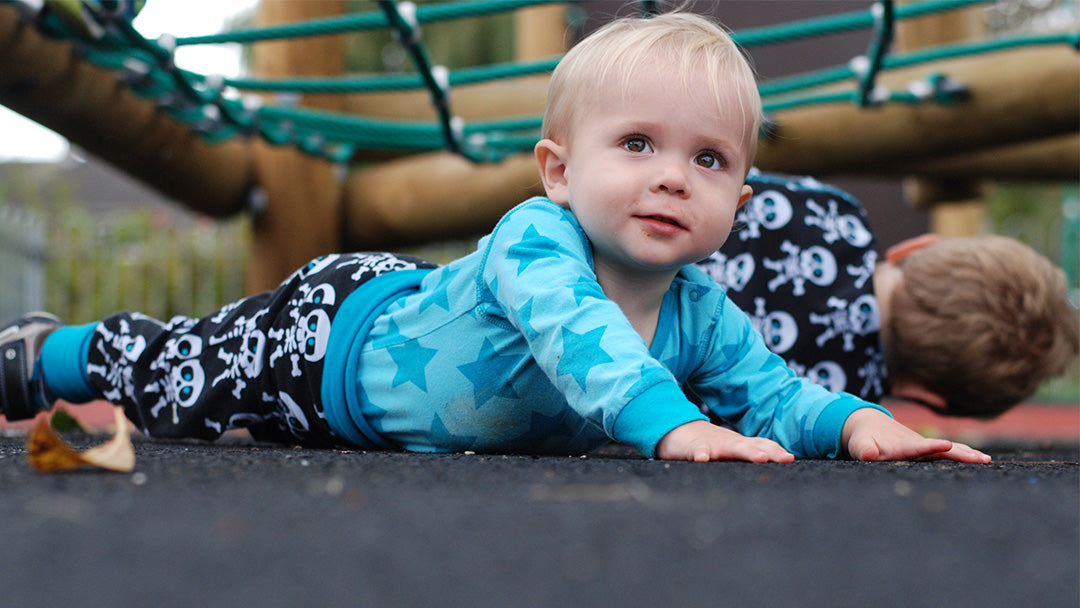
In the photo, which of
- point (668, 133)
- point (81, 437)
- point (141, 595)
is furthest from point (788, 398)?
point (81, 437)

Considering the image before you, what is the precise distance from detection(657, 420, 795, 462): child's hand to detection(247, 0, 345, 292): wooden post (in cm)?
178

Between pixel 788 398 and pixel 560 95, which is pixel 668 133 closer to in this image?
pixel 560 95

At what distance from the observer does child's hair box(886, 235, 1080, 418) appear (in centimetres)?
161

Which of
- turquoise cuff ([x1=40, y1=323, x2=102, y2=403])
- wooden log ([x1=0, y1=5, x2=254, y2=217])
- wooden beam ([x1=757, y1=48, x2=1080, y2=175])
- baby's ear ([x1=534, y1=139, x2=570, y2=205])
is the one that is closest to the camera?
baby's ear ([x1=534, y1=139, x2=570, y2=205])

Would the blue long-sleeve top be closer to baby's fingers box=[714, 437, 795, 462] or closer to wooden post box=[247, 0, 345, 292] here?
baby's fingers box=[714, 437, 795, 462]

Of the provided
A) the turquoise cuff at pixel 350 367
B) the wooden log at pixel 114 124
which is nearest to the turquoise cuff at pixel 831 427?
the turquoise cuff at pixel 350 367

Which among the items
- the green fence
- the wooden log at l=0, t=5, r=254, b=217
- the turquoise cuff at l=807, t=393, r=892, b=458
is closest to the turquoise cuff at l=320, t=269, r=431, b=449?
the turquoise cuff at l=807, t=393, r=892, b=458

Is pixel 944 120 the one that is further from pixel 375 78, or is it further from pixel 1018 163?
pixel 375 78

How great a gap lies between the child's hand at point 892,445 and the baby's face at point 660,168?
24cm

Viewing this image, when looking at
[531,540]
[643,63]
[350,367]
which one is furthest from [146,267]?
[531,540]

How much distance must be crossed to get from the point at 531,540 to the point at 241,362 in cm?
98

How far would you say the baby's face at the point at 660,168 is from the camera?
1.06 m

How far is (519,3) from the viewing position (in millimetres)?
1871

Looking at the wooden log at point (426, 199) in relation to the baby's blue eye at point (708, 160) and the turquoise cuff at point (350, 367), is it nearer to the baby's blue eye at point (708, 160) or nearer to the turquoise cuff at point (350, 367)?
the turquoise cuff at point (350, 367)
